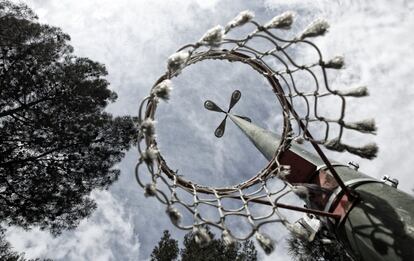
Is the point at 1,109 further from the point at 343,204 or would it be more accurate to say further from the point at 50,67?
the point at 343,204

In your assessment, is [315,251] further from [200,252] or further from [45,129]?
[45,129]

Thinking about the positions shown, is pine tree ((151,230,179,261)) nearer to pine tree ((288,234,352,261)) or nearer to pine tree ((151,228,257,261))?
pine tree ((151,228,257,261))

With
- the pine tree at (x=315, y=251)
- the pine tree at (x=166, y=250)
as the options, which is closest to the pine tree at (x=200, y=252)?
the pine tree at (x=166, y=250)

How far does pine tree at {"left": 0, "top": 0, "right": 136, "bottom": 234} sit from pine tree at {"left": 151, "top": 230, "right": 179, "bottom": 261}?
5219 mm

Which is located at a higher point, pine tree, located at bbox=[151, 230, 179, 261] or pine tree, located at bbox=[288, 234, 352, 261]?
pine tree, located at bbox=[151, 230, 179, 261]

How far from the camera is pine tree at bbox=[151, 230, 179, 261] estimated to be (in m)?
16.2

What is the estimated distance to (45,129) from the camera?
36.4 feet

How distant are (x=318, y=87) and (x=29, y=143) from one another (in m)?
9.00

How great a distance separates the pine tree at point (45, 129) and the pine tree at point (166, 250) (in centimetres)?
522

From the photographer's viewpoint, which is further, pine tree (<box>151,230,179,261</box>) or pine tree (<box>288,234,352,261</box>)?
pine tree (<box>151,230,179,261</box>)

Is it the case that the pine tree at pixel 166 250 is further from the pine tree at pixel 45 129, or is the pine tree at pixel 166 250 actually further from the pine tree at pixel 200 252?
the pine tree at pixel 45 129

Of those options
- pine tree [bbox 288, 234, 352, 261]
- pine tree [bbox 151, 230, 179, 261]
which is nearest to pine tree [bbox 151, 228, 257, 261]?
pine tree [bbox 151, 230, 179, 261]

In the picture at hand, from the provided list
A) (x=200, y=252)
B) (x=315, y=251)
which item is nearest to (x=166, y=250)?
(x=200, y=252)

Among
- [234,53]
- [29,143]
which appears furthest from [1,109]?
[234,53]
